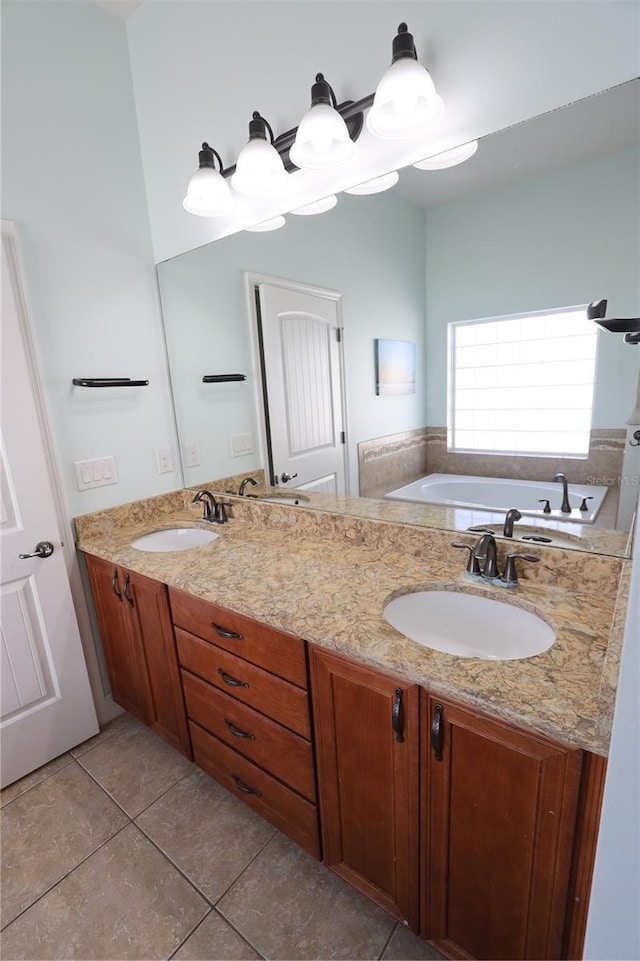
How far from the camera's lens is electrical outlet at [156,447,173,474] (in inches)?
83.2

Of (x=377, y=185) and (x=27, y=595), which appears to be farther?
(x=27, y=595)

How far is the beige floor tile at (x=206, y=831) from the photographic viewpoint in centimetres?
133

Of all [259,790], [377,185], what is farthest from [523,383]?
[259,790]

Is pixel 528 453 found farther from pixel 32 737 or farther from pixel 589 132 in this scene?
pixel 32 737

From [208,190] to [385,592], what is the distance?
156cm

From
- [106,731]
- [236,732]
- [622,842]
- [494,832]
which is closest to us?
[622,842]

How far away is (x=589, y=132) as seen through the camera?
1.03 m

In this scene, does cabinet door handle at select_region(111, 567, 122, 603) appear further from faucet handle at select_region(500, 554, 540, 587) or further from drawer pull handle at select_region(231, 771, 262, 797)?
faucet handle at select_region(500, 554, 540, 587)

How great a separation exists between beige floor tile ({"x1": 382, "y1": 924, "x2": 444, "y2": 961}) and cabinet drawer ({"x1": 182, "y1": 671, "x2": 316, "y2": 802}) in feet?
1.34

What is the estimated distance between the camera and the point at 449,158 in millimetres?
1188

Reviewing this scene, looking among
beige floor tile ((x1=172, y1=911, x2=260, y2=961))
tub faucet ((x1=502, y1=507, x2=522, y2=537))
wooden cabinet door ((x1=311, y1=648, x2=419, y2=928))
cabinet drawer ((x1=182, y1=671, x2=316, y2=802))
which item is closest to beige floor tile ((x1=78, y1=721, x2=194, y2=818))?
cabinet drawer ((x1=182, y1=671, x2=316, y2=802))

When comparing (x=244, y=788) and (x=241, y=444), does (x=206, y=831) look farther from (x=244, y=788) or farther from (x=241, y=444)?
(x=241, y=444)

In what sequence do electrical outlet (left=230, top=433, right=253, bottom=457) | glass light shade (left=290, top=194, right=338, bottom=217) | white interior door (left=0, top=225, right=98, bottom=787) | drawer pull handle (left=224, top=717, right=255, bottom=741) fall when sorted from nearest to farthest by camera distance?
1. drawer pull handle (left=224, top=717, right=255, bottom=741)
2. glass light shade (left=290, top=194, right=338, bottom=217)
3. white interior door (left=0, top=225, right=98, bottom=787)
4. electrical outlet (left=230, top=433, right=253, bottom=457)

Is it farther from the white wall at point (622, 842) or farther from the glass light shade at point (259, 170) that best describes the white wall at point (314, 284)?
the white wall at point (622, 842)
